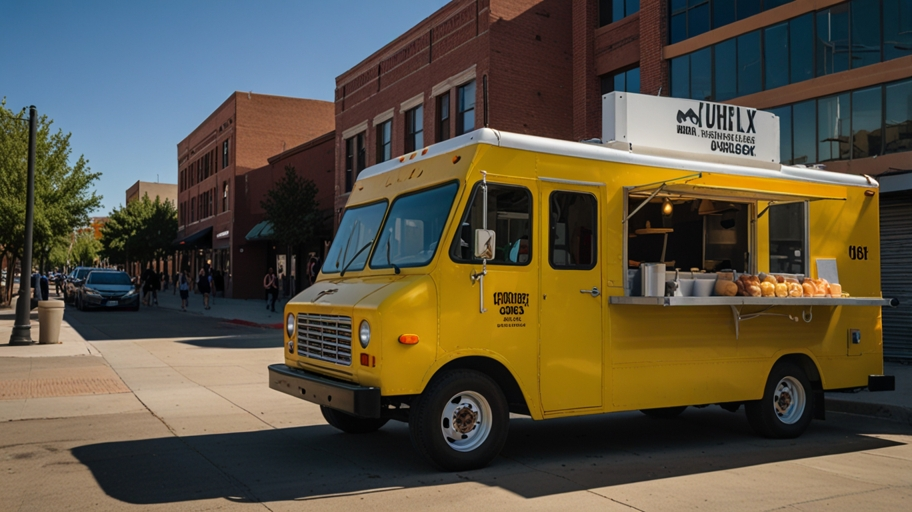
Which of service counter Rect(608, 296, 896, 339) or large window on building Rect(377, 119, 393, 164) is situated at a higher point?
large window on building Rect(377, 119, 393, 164)

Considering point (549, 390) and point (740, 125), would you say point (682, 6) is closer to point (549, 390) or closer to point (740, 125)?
point (740, 125)

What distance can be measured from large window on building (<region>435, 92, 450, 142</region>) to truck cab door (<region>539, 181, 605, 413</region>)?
20144 mm

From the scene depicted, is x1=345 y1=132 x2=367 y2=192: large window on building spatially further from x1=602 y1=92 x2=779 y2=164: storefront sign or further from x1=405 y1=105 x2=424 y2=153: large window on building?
A: x1=602 y1=92 x2=779 y2=164: storefront sign

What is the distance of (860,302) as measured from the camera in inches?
338

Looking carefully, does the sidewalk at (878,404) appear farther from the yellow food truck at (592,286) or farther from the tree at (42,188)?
the tree at (42,188)

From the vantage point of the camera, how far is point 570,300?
7156 mm

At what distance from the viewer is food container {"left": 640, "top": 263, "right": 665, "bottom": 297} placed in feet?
24.1

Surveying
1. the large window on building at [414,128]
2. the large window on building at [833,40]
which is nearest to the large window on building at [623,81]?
the large window on building at [833,40]

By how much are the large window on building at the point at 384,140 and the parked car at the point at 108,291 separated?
11002 millimetres

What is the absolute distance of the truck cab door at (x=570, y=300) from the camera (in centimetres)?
701

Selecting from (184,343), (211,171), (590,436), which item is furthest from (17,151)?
(590,436)

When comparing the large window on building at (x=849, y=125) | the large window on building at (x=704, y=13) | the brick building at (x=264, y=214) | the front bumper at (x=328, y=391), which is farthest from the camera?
the brick building at (x=264, y=214)

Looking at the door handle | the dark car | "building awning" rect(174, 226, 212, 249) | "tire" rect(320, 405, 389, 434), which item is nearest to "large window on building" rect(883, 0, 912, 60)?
the door handle

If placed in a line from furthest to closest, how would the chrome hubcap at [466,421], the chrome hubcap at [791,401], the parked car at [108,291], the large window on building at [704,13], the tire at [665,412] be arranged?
the parked car at [108,291], the large window on building at [704,13], the tire at [665,412], the chrome hubcap at [791,401], the chrome hubcap at [466,421]
